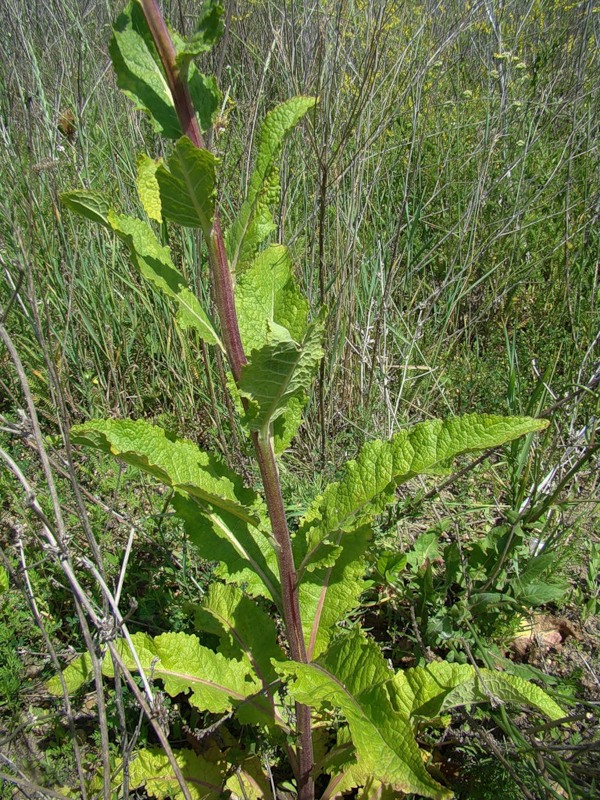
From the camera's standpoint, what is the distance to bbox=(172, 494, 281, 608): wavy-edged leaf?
1.28 m

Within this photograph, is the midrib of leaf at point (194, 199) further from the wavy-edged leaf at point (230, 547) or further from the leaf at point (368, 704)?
the leaf at point (368, 704)

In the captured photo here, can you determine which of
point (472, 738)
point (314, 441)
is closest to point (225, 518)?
point (472, 738)

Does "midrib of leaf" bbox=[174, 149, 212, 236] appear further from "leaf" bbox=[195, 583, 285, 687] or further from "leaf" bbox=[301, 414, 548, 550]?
"leaf" bbox=[195, 583, 285, 687]

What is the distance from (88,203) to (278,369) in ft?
1.43

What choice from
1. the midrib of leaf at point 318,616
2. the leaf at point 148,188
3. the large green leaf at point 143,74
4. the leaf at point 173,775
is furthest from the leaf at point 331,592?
the large green leaf at point 143,74

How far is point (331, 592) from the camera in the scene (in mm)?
1353

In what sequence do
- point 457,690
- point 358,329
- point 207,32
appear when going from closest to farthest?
point 207,32 < point 457,690 < point 358,329

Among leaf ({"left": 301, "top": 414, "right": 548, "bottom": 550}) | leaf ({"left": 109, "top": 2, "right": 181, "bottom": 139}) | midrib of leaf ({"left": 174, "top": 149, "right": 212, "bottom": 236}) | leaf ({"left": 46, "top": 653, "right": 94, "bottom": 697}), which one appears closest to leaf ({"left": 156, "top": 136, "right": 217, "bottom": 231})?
midrib of leaf ({"left": 174, "top": 149, "right": 212, "bottom": 236})

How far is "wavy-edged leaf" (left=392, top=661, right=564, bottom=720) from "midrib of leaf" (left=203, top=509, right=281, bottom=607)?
12.6 inches

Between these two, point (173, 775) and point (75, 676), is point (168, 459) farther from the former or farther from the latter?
point (173, 775)

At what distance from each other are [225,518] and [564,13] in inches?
153

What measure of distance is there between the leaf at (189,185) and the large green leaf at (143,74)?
99 mm

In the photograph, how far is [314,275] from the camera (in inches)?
97.8

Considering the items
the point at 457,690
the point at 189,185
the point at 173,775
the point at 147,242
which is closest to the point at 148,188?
the point at 147,242
